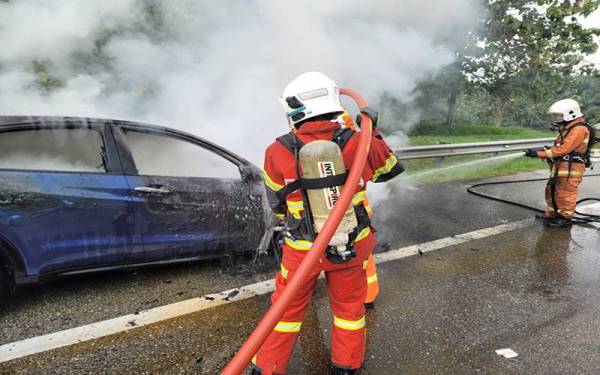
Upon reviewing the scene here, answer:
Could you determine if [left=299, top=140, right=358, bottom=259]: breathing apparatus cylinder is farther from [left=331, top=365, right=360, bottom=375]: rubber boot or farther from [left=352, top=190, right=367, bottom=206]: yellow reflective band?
[left=331, top=365, right=360, bottom=375]: rubber boot

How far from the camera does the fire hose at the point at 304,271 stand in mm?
1522

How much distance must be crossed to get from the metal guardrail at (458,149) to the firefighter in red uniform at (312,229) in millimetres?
5025

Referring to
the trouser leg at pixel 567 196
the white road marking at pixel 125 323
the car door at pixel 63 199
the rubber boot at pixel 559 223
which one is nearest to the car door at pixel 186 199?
the car door at pixel 63 199

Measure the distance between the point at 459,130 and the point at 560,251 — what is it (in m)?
12.3

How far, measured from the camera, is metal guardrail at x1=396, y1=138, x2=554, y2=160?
722 centimetres

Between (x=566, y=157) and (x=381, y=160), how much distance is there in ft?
13.2

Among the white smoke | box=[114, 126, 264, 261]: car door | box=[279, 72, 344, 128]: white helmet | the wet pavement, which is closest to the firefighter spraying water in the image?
box=[279, 72, 344, 128]: white helmet

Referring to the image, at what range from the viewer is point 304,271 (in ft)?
5.42

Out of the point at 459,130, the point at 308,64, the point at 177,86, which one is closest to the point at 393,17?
the point at 308,64

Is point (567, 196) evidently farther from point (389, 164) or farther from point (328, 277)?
point (328, 277)

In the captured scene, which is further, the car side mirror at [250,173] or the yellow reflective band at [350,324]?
the car side mirror at [250,173]

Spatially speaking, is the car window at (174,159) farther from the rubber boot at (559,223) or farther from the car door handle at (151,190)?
the rubber boot at (559,223)

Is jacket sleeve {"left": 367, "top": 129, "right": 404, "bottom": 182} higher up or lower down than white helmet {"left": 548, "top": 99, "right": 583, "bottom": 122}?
lower down

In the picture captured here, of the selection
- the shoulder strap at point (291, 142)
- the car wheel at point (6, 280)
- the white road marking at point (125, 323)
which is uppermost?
the shoulder strap at point (291, 142)
